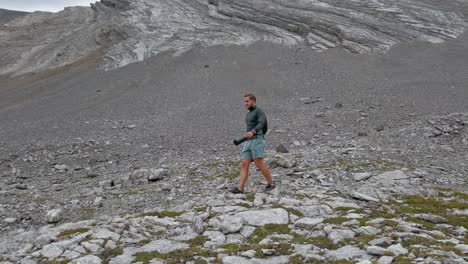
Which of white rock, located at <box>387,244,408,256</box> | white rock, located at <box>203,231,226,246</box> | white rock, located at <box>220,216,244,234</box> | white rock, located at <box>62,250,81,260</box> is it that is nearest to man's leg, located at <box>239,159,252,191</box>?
white rock, located at <box>220,216,244,234</box>

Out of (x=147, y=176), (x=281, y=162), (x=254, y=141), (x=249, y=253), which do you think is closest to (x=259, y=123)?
(x=254, y=141)

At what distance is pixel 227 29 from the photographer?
1996 inches

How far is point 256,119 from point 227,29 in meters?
40.7

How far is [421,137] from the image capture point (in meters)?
19.3

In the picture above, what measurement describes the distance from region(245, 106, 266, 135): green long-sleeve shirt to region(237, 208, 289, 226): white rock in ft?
8.37

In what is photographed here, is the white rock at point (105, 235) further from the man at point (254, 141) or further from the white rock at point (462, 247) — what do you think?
the white rock at point (462, 247)

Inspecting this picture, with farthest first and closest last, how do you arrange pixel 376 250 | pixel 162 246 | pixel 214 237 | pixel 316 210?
pixel 316 210 < pixel 214 237 < pixel 162 246 < pixel 376 250

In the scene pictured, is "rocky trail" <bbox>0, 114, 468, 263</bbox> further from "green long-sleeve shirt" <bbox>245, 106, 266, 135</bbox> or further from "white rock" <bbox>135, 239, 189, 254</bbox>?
"green long-sleeve shirt" <bbox>245, 106, 266, 135</bbox>

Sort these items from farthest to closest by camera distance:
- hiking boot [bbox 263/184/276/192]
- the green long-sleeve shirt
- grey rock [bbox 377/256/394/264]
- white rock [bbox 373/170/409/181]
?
white rock [bbox 373/170/409/181]
hiking boot [bbox 263/184/276/192]
the green long-sleeve shirt
grey rock [bbox 377/256/394/264]

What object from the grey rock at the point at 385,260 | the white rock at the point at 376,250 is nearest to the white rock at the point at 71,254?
the white rock at the point at 376,250

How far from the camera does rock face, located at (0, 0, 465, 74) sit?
44.8 m

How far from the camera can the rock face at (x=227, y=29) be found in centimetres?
4475

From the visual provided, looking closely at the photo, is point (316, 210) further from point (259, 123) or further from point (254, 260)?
point (254, 260)

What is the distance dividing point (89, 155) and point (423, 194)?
51.7 feet
